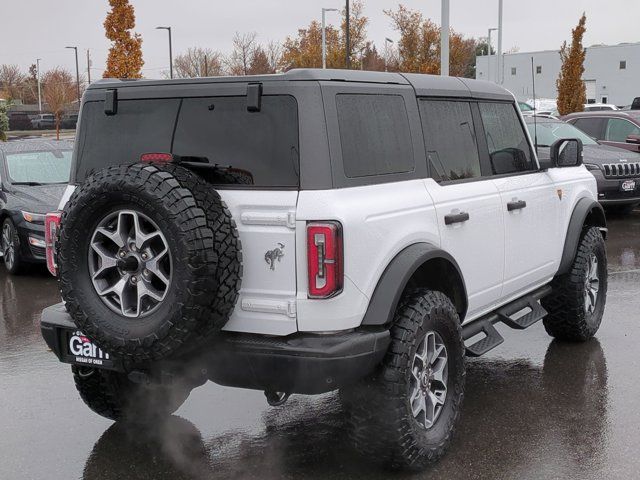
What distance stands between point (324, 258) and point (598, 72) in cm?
8327

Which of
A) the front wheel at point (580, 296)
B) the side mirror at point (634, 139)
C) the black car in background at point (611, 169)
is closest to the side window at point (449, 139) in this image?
the front wheel at point (580, 296)

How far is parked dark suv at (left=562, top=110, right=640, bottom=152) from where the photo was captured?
15.2 m

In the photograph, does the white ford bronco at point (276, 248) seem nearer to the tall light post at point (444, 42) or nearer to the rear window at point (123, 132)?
the rear window at point (123, 132)

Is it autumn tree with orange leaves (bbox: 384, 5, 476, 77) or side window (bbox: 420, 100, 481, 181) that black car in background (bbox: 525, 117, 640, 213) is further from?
autumn tree with orange leaves (bbox: 384, 5, 476, 77)

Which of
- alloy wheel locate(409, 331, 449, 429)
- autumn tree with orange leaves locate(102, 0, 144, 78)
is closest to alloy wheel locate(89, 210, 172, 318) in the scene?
alloy wheel locate(409, 331, 449, 429)

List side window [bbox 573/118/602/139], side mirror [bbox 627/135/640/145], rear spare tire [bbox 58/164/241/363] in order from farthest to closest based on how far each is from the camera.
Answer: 1. side window [bbox 573/118/602/139]
2. side mirror [bbox 627/135/640/145]
3. rear spare tire [bbox 58/164/241/363]

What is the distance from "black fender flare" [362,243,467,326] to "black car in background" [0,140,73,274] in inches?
266

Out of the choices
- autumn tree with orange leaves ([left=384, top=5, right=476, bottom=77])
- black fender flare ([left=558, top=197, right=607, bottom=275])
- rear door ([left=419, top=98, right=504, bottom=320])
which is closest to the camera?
rear door ([left=419, top=98, right=504, bottom=320])

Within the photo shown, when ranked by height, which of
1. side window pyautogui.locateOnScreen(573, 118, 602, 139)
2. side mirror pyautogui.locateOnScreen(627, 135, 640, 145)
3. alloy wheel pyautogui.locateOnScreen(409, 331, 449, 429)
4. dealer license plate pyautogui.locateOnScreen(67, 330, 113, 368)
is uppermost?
side window pyautogui.locateOnScreen(573, 118, 602, 139)

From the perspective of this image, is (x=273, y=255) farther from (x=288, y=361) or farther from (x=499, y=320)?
(x=499, y=320)

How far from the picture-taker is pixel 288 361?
3781 mm

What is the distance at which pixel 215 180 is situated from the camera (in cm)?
404

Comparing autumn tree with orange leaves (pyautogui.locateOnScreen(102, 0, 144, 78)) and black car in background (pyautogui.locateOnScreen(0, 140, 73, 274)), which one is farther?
autumn tree with orange leaves (pyautogui.locateOnScreen(102, 0, 144, 78))

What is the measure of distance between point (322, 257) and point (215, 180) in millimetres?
685
